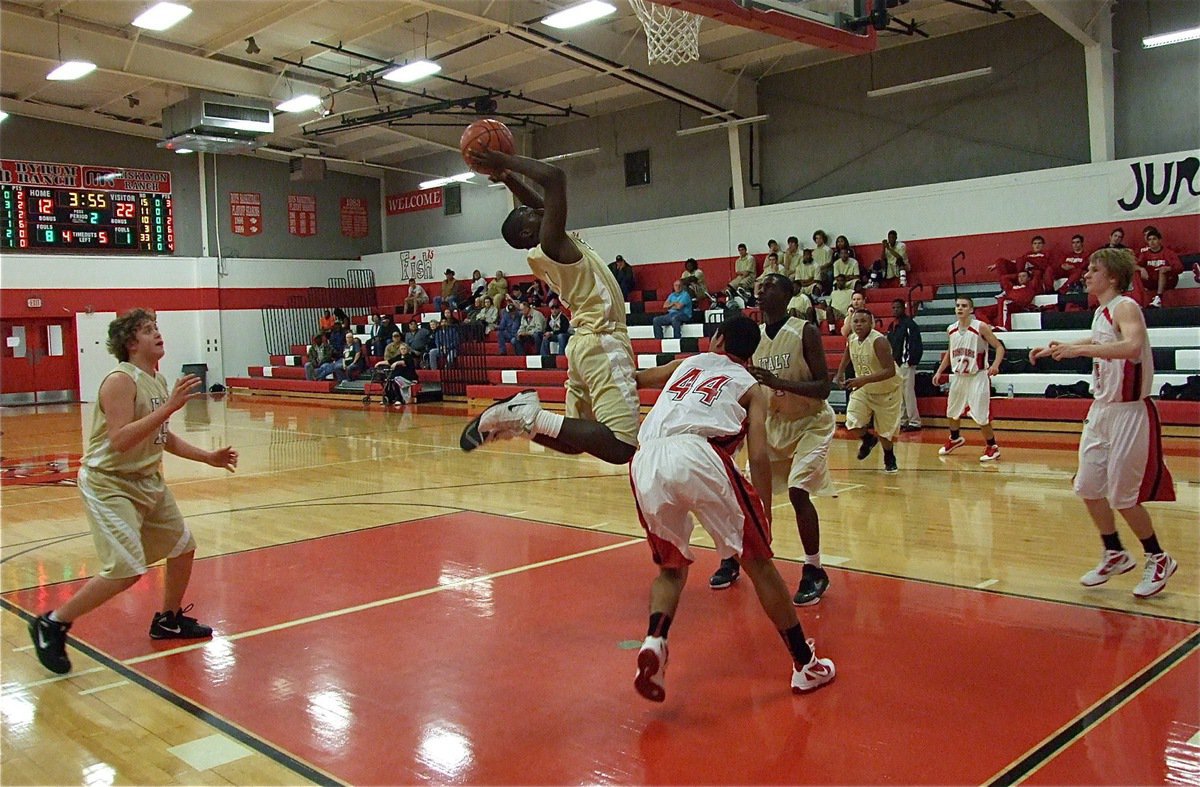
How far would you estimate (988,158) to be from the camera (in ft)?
51.8

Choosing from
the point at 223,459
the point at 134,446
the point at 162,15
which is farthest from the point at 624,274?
the point at 134,446

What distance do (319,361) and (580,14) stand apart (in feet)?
39.4

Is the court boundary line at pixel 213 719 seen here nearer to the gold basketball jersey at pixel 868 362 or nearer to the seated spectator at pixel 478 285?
the gold basketball jersey at pixel 868 362

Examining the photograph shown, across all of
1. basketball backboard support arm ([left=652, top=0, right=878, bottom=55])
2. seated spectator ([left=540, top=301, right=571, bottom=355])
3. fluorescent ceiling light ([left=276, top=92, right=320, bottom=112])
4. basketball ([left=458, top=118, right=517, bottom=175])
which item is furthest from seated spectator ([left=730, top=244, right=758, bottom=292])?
basketball ([left=458, top=118, right=517, bottom=175])

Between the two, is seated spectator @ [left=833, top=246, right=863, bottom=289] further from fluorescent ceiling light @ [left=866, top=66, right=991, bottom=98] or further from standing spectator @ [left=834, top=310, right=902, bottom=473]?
standing spectator @ [left=834, top=310, right=902, bottom=473]

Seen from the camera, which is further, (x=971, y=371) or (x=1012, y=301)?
(x=1012, y=301)

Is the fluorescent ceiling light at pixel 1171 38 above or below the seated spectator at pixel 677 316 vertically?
above

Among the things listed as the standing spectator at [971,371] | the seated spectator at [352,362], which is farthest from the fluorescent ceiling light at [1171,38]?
the seated spectator at [352,362]

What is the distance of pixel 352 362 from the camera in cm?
2119

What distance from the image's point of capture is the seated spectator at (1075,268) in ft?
44.1

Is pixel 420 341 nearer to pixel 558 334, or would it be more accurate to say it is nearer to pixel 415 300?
pixel 558 334

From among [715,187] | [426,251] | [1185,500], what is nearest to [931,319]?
[715,187]

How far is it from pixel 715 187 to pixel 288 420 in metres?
9.35

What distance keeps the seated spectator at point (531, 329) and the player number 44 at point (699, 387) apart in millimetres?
14460
